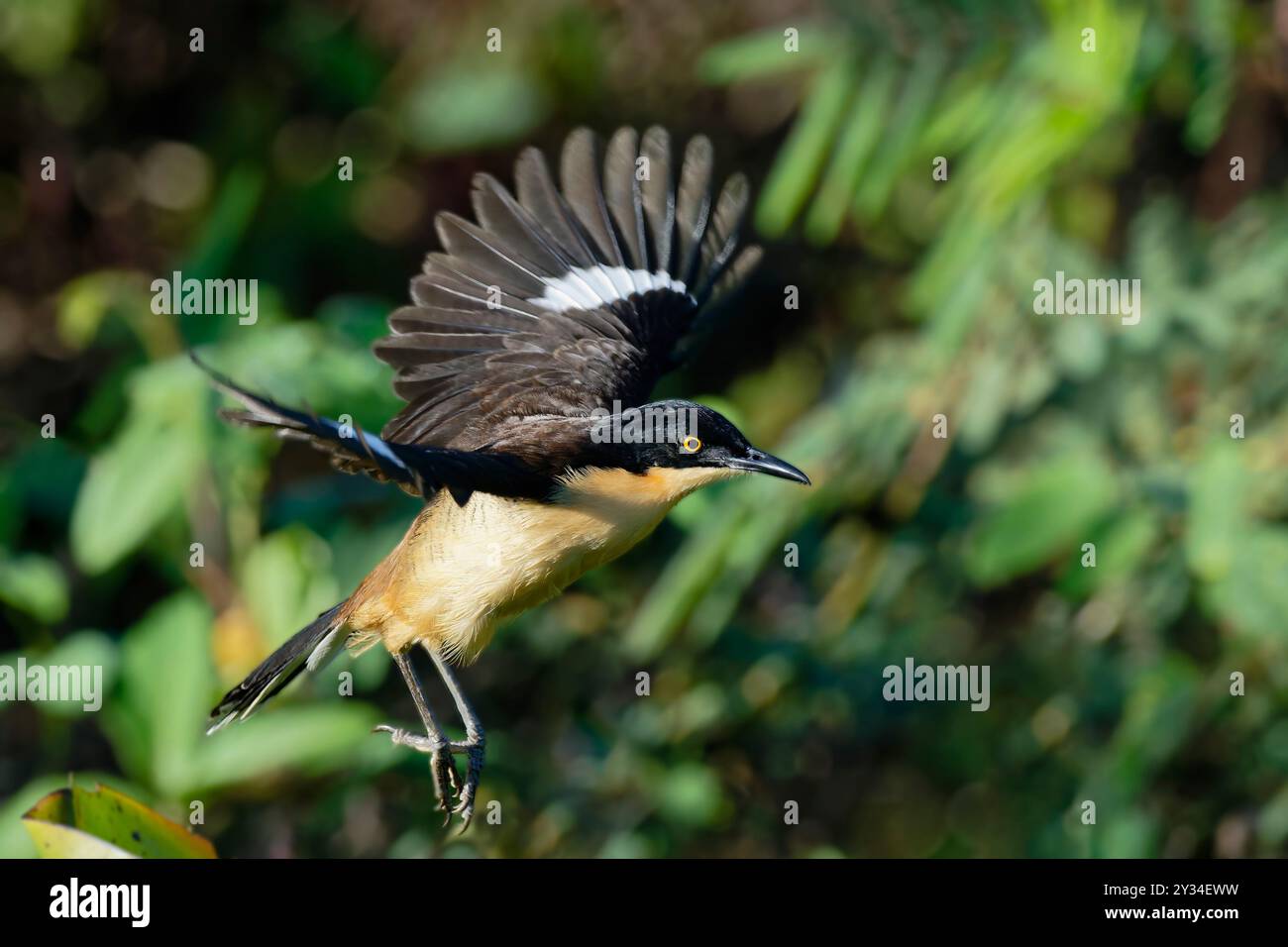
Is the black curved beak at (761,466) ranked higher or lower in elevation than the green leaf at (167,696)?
Result: higher

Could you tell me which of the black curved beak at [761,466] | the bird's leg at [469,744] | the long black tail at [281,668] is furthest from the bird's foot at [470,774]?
the black curved beak at [761,466]

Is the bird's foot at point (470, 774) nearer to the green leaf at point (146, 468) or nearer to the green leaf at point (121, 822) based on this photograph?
the green leaf at point (121, 822)

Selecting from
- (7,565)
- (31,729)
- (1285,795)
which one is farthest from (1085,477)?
(31,729)

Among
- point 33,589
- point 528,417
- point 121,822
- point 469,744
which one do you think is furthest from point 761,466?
point 33,589

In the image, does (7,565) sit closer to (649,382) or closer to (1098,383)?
(649,382)

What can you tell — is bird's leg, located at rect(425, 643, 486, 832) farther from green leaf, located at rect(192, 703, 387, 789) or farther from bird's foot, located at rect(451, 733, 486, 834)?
green leaf, located at rect(192, 703, 387, 789)

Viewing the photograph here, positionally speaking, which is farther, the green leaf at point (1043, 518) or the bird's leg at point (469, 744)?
the green leaf at point (1043, 518)
